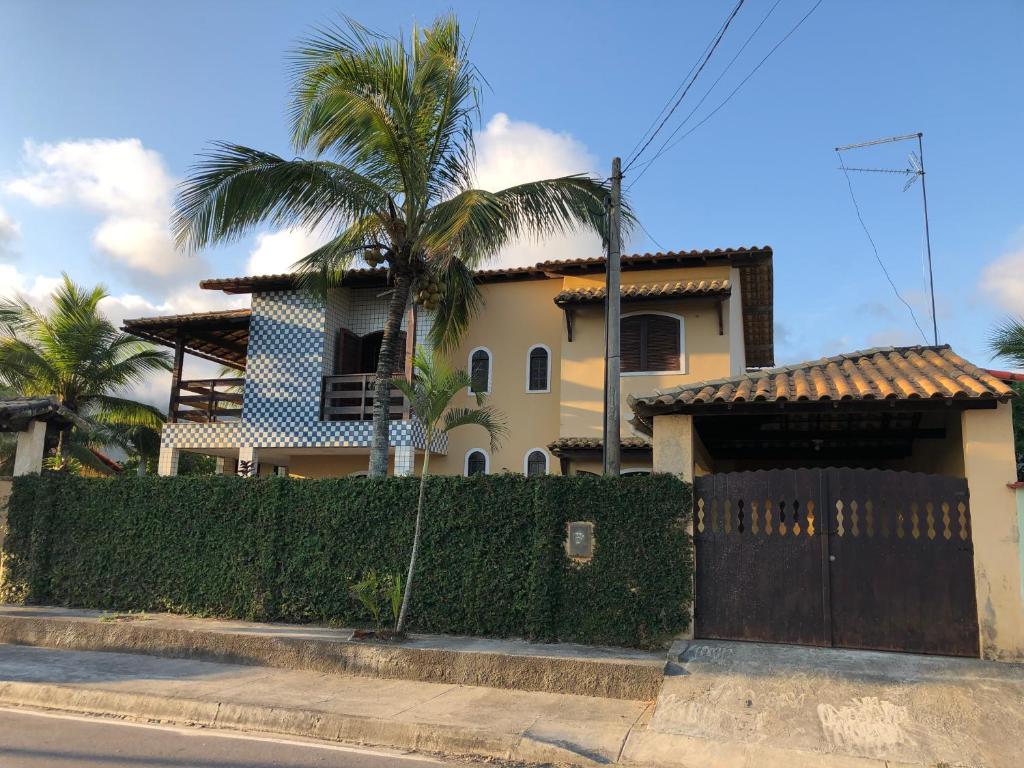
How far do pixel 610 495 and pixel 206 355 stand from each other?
16.0 m

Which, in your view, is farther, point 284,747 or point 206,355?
point 206,355

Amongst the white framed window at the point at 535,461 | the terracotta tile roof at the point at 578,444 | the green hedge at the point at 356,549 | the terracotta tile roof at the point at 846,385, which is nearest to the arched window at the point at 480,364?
the white framed window at the point at 535,461

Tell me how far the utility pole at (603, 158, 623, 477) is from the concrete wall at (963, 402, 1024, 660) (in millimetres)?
4015

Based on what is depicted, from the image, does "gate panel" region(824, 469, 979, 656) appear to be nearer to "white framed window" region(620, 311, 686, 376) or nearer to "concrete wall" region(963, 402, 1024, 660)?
"concrete wall" region(963, 402, 1024, 660)

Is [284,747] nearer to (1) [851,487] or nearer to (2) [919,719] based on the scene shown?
(2) [919,719]

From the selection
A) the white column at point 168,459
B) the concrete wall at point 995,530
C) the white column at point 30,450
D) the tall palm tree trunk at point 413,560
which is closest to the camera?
the concrete wall at point 995,530

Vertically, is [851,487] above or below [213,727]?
above

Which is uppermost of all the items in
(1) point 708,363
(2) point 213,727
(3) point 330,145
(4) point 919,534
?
(3) point 330,145

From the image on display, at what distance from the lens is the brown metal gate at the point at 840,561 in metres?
8.51

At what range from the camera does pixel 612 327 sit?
1093 cm

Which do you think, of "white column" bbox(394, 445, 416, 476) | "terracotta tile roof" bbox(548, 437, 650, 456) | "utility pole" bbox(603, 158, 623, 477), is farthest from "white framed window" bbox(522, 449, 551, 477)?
"utility pole" bbox(603, 158, 623, 477)

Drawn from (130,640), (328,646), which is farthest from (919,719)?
(130,640)

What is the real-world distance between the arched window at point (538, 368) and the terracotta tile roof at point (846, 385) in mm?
7792

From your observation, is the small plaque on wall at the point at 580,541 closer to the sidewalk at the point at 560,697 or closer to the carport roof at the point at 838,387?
the sidewalk at the point at 560,697
